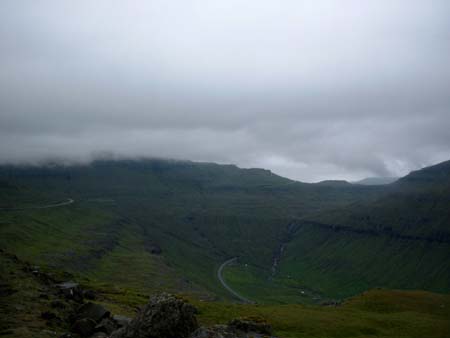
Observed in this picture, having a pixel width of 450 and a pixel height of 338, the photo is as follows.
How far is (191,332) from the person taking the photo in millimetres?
35531

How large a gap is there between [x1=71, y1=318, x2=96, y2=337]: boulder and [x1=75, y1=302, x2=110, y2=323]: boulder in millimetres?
1277

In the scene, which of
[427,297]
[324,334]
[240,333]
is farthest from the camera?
[427,297]

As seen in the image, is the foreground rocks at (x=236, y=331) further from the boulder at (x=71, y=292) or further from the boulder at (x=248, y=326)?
the boulder at (x=71, y=292)

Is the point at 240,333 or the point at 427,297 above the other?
the point at 240,333

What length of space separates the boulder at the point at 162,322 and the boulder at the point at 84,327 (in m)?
5.83

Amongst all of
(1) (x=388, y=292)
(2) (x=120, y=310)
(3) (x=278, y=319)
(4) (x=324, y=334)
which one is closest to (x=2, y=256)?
(2) (x=120, y=310)

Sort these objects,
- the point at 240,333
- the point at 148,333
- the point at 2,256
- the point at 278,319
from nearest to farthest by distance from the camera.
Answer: the point at 148,333 → the point at 240,333 → the point at 278,319 → the point at 2,256

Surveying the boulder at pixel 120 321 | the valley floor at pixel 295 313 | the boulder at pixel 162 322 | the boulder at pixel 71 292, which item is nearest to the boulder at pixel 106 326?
the boulder at pixel 120 321

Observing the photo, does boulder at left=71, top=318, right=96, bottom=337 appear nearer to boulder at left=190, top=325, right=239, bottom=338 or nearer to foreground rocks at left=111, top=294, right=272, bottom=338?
foreground rocks at left=111, top=294, right=272, bottom=338

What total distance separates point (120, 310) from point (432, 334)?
152ft

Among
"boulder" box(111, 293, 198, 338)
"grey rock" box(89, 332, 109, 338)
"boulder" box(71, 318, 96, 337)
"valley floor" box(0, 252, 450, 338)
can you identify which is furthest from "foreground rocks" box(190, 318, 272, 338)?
"valley floor" box(0, 252, 450, 338)

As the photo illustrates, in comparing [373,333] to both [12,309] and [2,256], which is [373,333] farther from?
[2,256]

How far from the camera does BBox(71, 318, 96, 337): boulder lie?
3869 centimetres

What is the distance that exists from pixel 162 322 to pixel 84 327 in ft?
32.6
